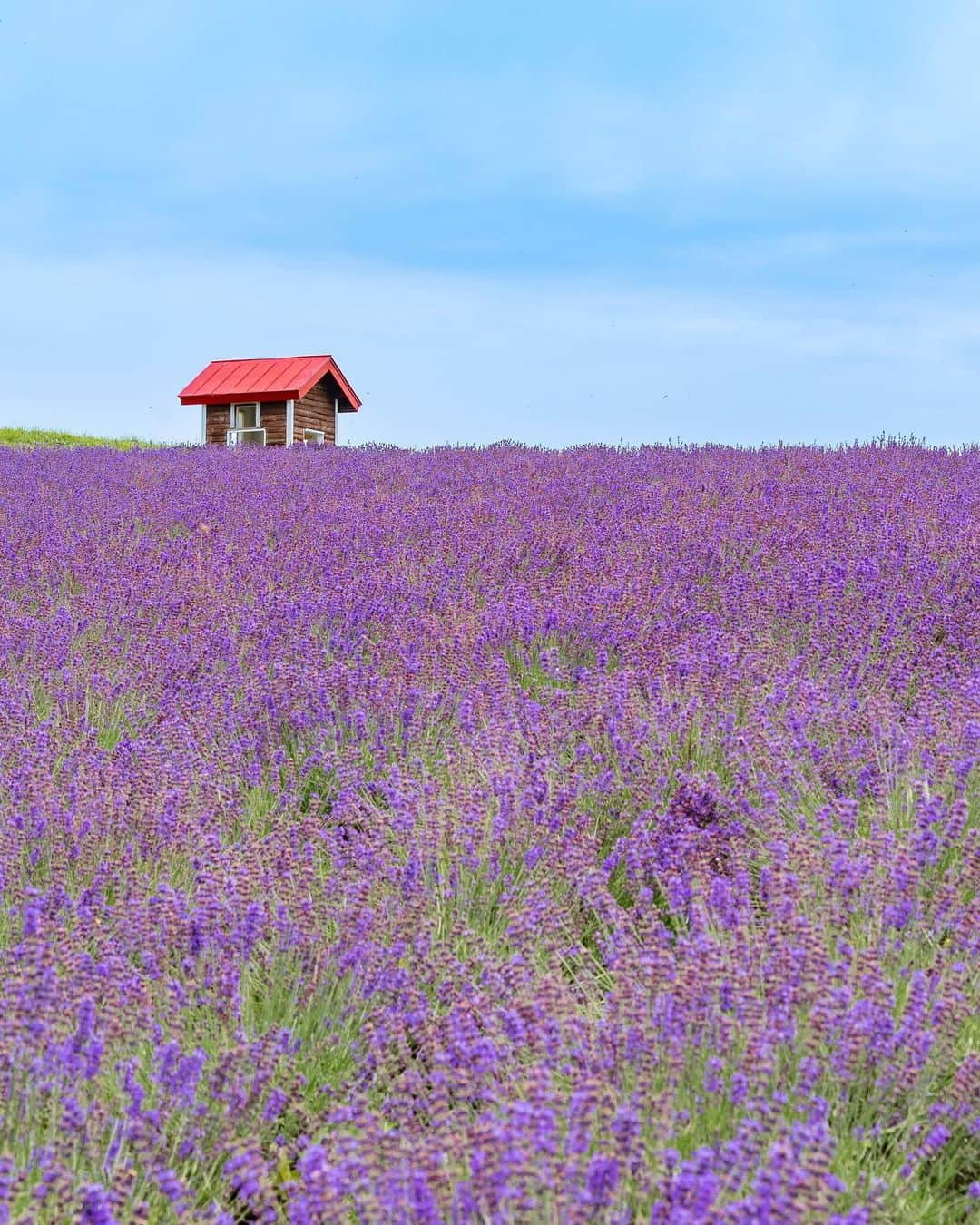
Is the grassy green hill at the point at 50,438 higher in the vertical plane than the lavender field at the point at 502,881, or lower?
higher

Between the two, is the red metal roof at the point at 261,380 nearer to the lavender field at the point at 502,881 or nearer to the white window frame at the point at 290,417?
the white window frame at the point at 290,417

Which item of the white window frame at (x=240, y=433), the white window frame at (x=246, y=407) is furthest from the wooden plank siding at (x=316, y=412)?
the white window frame at (x=246, y=407)

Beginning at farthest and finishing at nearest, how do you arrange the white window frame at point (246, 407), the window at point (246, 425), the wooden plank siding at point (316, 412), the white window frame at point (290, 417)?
the white window frame at point (246, 407) < the window at point (246, 425) < the wooden plank siding at point (316, 412) < the white window frame at point (290, 417)

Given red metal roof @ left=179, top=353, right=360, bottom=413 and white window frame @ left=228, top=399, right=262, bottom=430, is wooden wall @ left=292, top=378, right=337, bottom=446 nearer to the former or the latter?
red metal roof @ left=179, top=353, right=360, bottom=413

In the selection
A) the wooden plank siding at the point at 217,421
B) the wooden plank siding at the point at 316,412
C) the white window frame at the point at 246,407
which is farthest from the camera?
the wooden plank siding at the point at 217,421

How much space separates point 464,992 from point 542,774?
3.11 feet

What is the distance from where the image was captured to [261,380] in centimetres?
2233

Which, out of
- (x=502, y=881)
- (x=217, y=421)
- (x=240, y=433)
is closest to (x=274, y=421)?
(x=240, y=433)

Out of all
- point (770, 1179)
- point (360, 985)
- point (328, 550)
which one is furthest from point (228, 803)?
point (328, 550)

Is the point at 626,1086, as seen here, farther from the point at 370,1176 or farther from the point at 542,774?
the point at 542,774

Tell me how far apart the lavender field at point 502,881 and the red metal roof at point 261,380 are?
16.8 metres

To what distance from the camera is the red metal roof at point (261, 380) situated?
858 inches

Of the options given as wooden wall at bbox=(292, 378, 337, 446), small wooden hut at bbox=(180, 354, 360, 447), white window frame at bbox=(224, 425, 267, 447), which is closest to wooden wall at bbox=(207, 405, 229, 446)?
small wooden hut at bbox=(180, 354, 360, 447)

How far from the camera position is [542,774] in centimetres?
284
